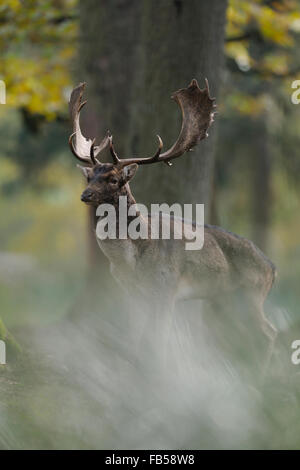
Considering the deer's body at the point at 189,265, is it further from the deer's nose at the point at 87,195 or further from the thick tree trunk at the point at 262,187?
the thick tree trunk at the point at 262,187

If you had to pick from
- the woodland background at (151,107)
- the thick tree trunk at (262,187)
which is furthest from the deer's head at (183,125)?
the thick tree trunk at (262,187)

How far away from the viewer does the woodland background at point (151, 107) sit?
6.09 m

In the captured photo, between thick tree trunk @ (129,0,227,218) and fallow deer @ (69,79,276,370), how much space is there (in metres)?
1.68

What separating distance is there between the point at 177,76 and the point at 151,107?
0.40 m

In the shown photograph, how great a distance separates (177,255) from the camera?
4.16m

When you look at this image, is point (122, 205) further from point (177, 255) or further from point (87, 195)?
point (177, 255)

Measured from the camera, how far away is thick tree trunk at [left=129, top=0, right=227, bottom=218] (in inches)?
236

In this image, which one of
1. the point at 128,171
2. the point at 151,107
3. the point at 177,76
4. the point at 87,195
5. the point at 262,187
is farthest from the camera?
the point at 262,187

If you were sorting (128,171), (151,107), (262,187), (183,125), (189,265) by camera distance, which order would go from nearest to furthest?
(128,171), (183,125), (189,265), (151,107), (262,187)

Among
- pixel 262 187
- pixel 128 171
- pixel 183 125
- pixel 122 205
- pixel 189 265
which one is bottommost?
pixel 189 265

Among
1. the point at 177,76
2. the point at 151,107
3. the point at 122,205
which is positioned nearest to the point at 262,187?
the point at 151,107
